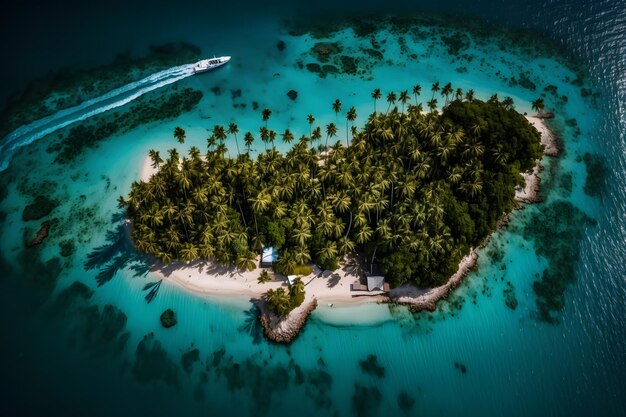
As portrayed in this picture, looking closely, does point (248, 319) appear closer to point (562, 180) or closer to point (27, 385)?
point (27, 385)

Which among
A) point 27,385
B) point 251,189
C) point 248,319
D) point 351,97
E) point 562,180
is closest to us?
point 27,385

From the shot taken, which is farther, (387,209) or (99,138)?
(99,138)

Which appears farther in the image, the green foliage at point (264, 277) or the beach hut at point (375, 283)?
the beach hut at point (375, 283)

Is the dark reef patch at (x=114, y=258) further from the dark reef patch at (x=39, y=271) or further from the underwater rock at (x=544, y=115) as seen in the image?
the underwater rock at (x=544, y=115)

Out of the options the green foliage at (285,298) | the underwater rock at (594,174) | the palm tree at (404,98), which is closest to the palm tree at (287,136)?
the palm tree at (404,98)

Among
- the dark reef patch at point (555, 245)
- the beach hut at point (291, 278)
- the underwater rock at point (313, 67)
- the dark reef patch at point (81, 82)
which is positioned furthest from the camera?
the underwater rock at point (313, 67)

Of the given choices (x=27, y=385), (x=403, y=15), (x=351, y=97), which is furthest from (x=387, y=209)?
(x=403, y=15)

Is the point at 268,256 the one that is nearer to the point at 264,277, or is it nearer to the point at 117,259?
the point at 264,277

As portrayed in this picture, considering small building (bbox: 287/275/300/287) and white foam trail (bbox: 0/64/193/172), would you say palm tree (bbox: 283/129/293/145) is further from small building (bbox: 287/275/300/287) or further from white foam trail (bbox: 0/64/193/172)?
white foam trail (bbox: 0/64/193/172)
